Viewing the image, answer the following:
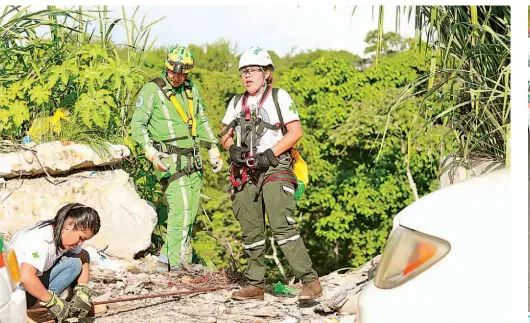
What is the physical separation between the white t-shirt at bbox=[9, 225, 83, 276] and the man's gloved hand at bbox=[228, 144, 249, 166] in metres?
1.38

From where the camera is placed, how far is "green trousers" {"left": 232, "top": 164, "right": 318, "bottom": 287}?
5270 millimetres

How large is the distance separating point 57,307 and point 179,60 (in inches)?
88.8

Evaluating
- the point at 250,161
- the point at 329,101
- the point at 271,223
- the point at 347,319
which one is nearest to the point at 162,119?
the point at 250,161

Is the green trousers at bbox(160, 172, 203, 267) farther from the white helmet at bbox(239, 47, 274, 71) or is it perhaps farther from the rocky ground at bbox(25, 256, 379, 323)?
the white helmet at bbox(239, 47, 274, 71)

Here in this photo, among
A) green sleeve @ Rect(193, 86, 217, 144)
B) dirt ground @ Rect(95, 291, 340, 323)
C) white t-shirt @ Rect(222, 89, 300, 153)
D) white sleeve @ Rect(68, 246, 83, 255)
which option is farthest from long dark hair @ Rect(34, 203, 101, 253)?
green sleeve @ Rect(193, 86, 217, 144)

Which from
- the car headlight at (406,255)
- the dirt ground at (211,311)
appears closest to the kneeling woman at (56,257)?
the dirt ground at (211,311)

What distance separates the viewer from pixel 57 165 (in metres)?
6.48

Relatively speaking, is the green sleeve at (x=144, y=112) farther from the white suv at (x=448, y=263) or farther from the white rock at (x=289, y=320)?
the white suv at (x=448, y=263)

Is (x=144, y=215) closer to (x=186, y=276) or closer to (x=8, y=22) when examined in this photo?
(x=186, y=276)

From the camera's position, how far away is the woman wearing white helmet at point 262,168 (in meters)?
5.27

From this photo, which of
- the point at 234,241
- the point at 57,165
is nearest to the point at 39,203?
the point at 57,165

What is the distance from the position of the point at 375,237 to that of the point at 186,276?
10.1 m

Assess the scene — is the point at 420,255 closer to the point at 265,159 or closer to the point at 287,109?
the point at 265,159

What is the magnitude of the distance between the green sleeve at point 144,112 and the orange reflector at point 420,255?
378 cm
